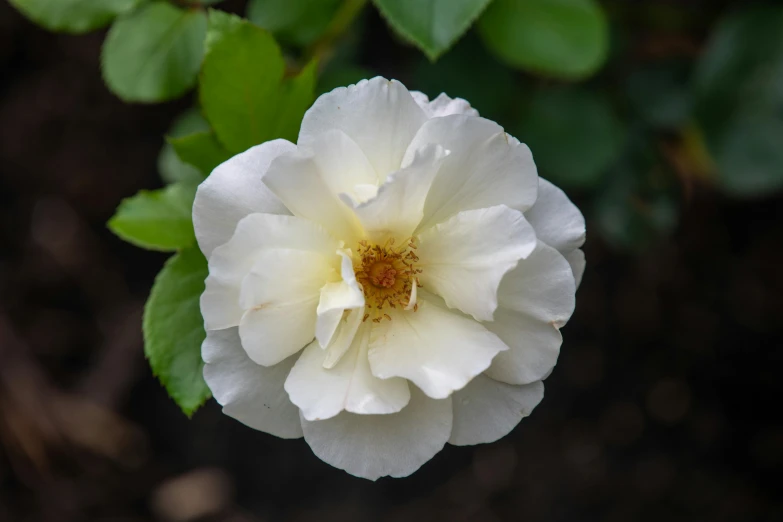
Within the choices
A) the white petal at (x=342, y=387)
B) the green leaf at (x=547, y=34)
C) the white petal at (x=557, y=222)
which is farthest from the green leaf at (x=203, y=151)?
the green leaf at (x=547, y=34)

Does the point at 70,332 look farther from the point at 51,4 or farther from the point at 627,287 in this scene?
the point at 627,287

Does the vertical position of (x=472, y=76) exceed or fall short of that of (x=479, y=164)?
it falls short

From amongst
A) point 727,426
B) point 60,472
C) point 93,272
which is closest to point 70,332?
point 93,272

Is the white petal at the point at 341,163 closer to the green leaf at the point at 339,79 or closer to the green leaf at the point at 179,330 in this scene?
the green leaf at the point at 179,330

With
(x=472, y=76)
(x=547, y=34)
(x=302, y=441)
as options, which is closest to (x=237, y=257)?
(x=547, y=34)

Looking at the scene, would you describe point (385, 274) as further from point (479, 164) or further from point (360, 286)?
point (479, 164)
